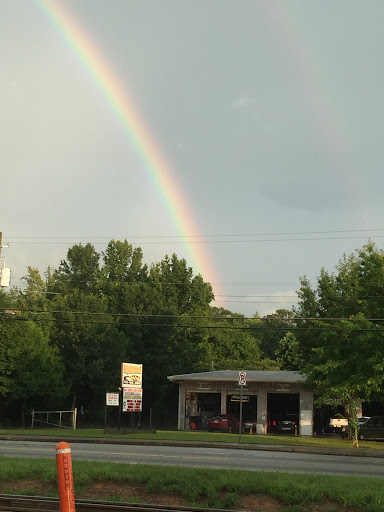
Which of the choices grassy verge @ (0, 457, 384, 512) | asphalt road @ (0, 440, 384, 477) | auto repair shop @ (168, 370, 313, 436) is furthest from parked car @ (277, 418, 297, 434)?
grassy verge @ (0, 457, 384, 512)

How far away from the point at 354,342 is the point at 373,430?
961 centimetres

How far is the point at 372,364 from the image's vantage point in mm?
32688

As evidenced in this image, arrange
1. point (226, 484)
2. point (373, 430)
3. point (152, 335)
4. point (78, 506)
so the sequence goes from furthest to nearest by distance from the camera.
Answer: point (152, 335)
point (373, 430)
point (226, 484)
point (78, 506)

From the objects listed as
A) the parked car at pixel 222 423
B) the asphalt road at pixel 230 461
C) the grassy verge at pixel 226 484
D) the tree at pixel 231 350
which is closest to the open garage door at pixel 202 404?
the parked car at pixel 222 423

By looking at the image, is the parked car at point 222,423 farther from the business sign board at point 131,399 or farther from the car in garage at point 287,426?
the business sign board at point 131,399

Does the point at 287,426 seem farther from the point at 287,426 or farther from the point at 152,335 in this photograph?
the point at 152,335

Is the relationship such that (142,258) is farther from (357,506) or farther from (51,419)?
(357,506)

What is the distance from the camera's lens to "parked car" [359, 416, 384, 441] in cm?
4053

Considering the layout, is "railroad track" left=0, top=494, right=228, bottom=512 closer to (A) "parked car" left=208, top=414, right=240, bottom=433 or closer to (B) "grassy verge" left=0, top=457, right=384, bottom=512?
(B) "grassy verge" left=0, top=457, right=384, bottom=512

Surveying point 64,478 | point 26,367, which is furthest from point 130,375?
point 64,478

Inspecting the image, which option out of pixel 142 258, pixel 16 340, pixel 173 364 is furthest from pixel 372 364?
pixel 142 258

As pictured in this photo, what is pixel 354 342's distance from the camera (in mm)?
34000

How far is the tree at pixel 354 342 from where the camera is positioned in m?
33.1

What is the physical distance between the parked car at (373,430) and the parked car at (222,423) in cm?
924
